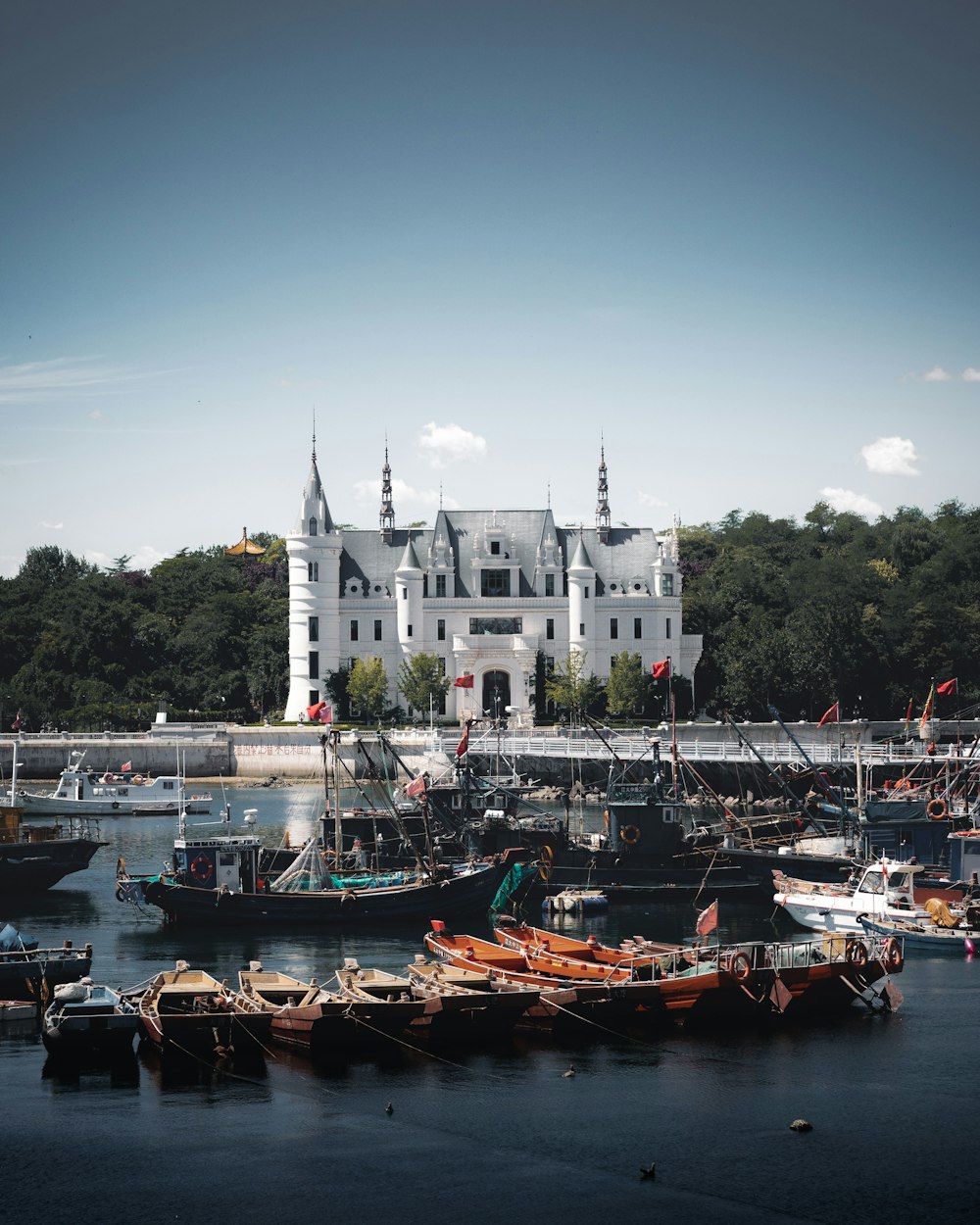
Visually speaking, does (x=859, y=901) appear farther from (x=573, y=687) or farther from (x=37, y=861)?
(x=573, y=687)

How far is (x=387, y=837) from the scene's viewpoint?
6850 cm

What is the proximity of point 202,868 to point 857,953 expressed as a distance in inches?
885

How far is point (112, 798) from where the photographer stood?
98000 millimetres

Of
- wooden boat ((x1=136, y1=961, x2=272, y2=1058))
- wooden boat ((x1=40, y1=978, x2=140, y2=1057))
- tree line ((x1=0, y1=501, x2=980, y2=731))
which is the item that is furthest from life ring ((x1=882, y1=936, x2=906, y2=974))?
tree line ((x1=0, y1=501, x2=980, y2=731))

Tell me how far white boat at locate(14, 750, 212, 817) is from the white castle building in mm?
24378

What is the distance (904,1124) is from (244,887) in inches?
1064

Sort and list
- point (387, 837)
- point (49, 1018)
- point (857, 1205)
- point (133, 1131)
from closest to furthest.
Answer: point (857, 1205) → point (133, 1131) → point (49, 1018) → point (387, 837)

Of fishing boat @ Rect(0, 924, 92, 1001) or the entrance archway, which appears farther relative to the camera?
the entrance archway

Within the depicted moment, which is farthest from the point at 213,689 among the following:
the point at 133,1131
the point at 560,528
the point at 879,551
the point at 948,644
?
the point at 133,1131

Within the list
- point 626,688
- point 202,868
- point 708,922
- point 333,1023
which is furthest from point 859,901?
point 626,688

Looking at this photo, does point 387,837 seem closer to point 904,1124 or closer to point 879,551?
point 904,1124

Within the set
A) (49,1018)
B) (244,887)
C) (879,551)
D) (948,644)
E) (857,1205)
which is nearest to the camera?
(857,1205)

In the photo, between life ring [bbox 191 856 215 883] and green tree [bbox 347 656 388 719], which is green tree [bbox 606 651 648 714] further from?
life ring [bbox 191 856 215 883]

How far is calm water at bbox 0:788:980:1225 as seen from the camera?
3053 cm
